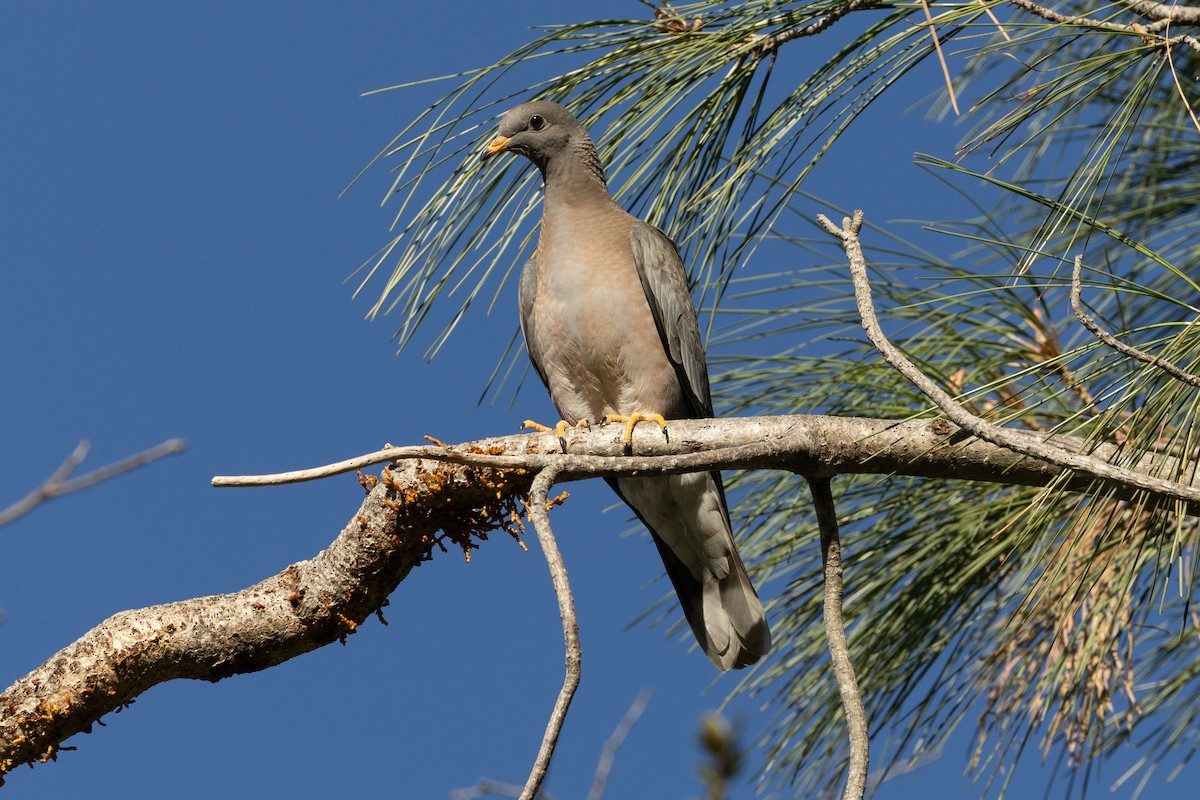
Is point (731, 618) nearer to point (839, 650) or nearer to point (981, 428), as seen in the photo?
point (839, 650)

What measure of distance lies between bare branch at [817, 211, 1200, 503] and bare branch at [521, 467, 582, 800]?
510 millimetres

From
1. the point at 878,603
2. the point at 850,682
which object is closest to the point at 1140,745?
the point at 878,603

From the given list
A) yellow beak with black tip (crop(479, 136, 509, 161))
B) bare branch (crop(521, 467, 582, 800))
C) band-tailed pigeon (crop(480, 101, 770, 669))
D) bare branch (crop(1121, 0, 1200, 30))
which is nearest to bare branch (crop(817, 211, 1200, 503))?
bare branch (crop(521, 467, 582, 800))

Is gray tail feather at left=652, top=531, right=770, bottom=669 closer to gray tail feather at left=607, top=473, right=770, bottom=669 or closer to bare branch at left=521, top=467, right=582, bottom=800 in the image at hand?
gray tail feather at left=607, top=473, right=770, bottom=669

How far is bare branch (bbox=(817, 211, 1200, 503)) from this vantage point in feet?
5.41

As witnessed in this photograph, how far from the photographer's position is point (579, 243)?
3211 millimetres

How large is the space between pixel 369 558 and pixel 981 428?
110cm

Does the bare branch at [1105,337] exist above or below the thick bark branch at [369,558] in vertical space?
below

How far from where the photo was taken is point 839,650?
1.99 meters

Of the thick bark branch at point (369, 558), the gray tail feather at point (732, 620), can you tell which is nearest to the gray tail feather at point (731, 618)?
the gray tail feather at point (732, 620)

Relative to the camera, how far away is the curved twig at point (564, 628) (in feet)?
4.99

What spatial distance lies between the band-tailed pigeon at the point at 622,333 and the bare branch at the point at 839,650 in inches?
33.1

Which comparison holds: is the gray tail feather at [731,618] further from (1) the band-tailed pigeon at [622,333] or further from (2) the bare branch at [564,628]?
(2) the bare branch at [564,628]

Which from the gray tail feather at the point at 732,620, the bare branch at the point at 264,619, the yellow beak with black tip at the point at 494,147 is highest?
the yellow beak with black tip at the point at 494,147
